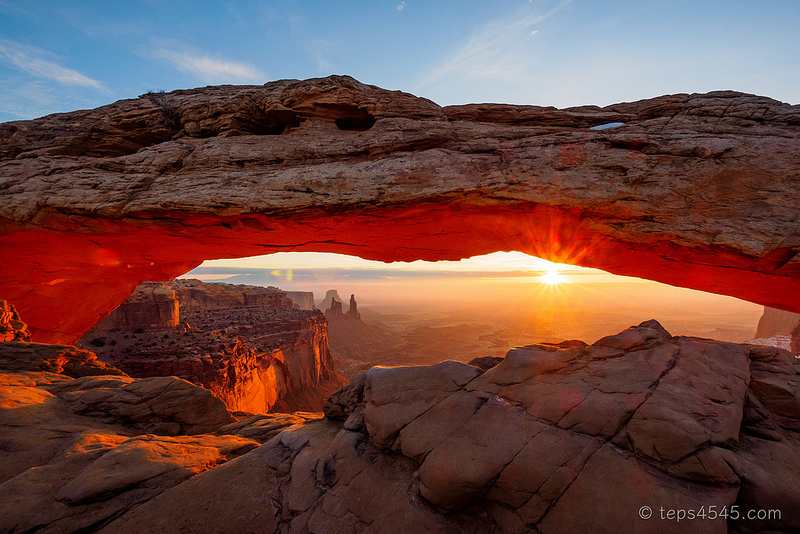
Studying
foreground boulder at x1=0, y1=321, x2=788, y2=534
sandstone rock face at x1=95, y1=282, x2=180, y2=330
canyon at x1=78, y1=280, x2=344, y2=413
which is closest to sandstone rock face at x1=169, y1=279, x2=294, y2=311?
canyon at x1=78, y1=280, x2=344, y2=413

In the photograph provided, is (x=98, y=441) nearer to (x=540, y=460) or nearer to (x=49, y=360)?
(x=49, y=360)

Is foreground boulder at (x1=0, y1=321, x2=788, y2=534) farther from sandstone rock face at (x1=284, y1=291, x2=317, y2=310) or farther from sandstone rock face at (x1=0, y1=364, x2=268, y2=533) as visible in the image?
sandstone rock face at (x1=284, y1=291, x2=317, y2=310)

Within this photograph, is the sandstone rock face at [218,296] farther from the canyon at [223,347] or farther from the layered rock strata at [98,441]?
the layered rock strata at [98,441]

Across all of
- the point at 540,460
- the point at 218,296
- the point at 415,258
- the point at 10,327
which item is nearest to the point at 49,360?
the point at 10,327

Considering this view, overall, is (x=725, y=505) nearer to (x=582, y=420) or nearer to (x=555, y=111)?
(x=582, y=420)

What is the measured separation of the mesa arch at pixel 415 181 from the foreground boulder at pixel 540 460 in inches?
140

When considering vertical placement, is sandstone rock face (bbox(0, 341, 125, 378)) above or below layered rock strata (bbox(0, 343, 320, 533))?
above

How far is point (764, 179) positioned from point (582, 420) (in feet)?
28.5

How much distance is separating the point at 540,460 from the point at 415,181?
7.82 meters

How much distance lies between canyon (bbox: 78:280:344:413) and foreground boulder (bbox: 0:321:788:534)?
19276 mm

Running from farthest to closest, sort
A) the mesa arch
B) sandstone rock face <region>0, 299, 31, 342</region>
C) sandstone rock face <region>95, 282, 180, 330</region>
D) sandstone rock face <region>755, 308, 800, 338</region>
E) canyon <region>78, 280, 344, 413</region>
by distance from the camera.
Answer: sandstone rock face <region>755, 308, 800, 338</region> → sandstone rock face <region>95, 282, 180, 330</region> → canyon <region>78, 280, 344, 413</region> → sandstone rock face <region>0, 299, 31, 342</region> → the mesa arch

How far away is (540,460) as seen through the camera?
5160mm

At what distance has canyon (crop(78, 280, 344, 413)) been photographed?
22.5 meters

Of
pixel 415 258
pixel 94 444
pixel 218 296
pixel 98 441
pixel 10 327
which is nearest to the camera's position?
pixel 94 444
